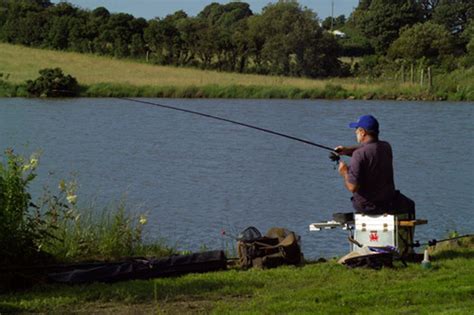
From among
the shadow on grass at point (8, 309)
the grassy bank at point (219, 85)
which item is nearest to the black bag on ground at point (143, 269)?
the shadow on grass at point (8, 309)

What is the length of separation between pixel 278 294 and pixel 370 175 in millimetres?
1641

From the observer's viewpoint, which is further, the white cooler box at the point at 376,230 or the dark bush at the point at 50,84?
the dark bush at the point at 50,84

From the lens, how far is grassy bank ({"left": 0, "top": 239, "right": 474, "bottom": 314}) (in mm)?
6047

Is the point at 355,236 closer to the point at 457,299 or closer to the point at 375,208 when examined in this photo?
the point at 375,208

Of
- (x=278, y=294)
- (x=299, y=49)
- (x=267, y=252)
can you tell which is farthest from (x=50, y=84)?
(x=278, y=294)

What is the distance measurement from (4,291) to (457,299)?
3071 millimetres

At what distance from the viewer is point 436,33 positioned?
50344 millimetres

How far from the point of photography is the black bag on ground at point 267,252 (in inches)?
296

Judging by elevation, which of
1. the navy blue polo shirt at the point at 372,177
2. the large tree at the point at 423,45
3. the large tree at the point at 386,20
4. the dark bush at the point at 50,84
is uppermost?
the large tree at the point at 386,20

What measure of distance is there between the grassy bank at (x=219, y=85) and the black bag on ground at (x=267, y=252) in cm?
3001

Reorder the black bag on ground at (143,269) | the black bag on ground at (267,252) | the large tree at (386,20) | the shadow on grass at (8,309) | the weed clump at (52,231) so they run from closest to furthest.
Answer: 1. the shadow on grass at (8,309)
2. the black bag on ground at (143,269)
3. the weed clump at (52,231)
4. the black bag on ground at (267,252)
5. the large tree at (386,20)

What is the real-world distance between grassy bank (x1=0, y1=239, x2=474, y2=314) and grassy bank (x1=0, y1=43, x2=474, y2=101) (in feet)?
100

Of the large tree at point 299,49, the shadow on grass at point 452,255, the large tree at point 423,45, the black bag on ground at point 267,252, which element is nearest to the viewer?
the black bag on ground at point 267,252

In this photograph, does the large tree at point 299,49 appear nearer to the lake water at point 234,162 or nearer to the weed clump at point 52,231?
the lake water at point 234,162
